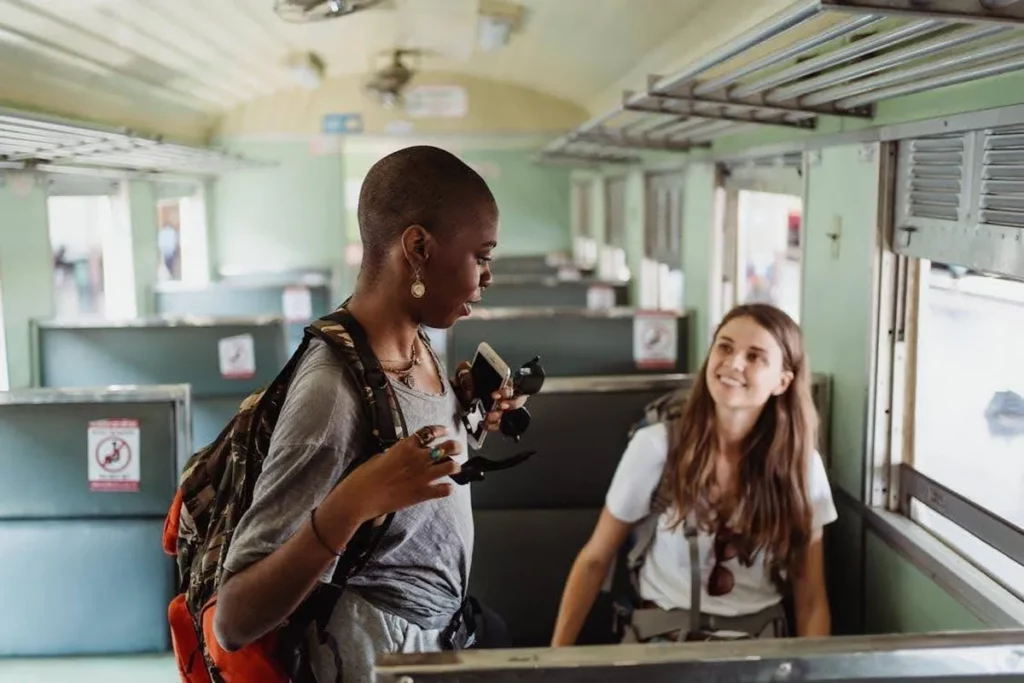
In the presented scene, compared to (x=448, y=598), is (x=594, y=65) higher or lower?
higher

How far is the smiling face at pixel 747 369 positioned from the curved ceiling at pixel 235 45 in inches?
61.9

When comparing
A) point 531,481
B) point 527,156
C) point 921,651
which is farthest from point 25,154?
point 527,156

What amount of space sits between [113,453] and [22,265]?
1.43 metres

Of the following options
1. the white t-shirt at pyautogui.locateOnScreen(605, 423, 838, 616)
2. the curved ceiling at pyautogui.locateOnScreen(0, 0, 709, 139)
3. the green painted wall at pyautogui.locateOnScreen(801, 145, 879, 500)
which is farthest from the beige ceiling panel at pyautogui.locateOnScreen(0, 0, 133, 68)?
the green painted wall at pyautogui.locateOnScreen(801, 145, 879, 500)

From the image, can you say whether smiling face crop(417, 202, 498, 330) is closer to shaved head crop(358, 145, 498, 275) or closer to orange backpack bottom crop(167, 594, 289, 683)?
shaved head crop(358, 145, 498, 275)


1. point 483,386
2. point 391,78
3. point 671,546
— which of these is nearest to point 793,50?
point 483,386

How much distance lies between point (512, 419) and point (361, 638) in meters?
0.46

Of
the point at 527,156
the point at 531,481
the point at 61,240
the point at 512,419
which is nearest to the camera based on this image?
the point at 512,419

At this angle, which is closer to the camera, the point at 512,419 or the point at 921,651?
the point at 921,651

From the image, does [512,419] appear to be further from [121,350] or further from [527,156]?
[527,156]

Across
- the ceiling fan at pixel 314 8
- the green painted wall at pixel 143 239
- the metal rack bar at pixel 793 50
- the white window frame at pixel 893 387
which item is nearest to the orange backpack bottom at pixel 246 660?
the metal rack bar at pixel 793 50

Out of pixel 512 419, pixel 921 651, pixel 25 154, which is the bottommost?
pixel 921 651

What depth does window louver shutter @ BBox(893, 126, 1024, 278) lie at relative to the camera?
196 centimetres

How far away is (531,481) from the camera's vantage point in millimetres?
2957
